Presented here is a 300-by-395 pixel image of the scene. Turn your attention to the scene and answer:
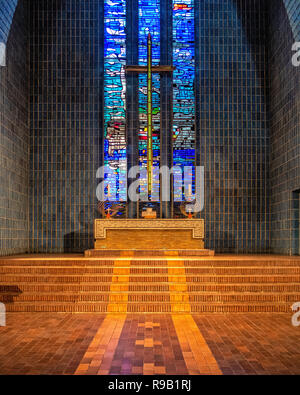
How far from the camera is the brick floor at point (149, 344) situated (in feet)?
11.3

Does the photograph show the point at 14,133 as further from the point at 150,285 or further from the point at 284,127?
the point at 284,127

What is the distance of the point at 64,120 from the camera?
11250 millimetres

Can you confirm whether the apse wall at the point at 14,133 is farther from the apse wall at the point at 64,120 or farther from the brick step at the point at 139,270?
the brick step at the point at 139,270

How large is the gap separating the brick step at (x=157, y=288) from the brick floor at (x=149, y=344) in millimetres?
609

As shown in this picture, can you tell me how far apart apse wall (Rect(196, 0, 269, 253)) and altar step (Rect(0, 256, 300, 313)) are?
418 centimetres

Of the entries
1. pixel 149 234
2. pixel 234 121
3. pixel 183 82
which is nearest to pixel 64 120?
pixel 183 82

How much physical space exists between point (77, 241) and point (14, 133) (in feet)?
11.0

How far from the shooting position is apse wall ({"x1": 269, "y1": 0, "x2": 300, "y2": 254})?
31.0 feet

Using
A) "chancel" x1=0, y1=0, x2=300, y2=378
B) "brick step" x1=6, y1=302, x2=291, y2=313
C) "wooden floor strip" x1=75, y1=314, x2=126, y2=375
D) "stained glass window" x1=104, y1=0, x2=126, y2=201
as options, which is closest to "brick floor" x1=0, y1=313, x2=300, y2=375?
"wooden floor strip" x1=75, y1=314, x2=126, y2=375

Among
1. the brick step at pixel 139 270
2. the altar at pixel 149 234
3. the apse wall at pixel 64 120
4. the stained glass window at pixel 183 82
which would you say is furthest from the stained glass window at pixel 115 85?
the brick step at pixel 139 270

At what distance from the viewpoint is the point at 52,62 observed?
11328 mm
